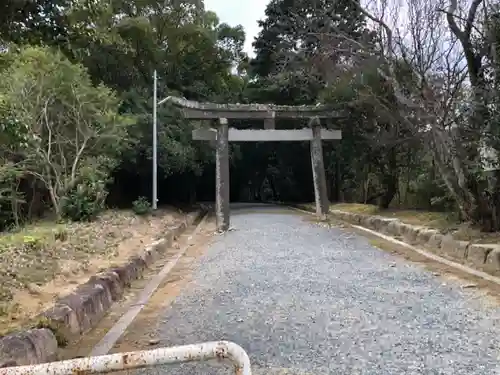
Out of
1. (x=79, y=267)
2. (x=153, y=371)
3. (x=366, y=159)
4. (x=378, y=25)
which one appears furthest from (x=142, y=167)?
(x=153, y=371)

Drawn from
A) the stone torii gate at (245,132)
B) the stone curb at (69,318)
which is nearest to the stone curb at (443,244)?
the stone torii gate at (245,132)

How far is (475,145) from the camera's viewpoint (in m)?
8.46

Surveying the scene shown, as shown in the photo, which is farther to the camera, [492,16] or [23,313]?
[492,16]

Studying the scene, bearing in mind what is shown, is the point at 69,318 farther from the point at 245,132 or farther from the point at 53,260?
the point at 245,132

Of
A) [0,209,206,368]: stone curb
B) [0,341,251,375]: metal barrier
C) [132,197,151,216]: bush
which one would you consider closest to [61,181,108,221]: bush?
[132,197,151,216]: bush

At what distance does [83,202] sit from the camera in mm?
12453

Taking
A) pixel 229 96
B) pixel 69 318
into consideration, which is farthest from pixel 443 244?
pixel 229 96

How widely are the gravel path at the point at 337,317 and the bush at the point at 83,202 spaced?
17.6ft

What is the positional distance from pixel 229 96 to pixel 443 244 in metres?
17.6

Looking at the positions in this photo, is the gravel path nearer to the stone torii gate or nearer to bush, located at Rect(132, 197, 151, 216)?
the stone torii gate

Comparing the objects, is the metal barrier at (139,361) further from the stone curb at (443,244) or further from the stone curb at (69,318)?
the stone curb at (443,244)

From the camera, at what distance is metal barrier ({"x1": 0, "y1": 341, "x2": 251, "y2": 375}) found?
6.40ft

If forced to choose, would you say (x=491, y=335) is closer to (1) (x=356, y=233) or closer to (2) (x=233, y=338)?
(2) (x=233, y=338)

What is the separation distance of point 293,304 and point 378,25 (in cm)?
692
